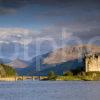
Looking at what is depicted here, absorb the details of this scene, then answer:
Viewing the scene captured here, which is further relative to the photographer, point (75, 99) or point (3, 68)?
point (3, 68)

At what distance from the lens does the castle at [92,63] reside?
168 m

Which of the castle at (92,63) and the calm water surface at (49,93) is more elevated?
the castle at (92,63)

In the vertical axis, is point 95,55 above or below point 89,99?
above

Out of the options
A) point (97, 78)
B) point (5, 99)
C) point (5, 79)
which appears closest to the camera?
point (5, 99)

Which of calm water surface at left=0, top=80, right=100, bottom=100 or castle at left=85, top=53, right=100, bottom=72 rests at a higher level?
castle at left=85, top=53, right=100, bottom=72

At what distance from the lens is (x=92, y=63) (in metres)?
172

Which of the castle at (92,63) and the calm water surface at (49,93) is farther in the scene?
the castle at (92,63)

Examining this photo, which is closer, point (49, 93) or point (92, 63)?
point (49, 93)

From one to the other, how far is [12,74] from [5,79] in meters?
7.47

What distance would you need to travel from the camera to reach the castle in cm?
16755

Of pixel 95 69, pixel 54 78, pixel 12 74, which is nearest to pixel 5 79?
pixel 12 74

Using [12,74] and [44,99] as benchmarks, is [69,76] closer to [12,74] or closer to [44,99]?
[12,74]

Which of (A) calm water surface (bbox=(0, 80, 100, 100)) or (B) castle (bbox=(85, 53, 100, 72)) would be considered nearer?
(A) calm water surface (bbox=(0, 80, 100, 100))

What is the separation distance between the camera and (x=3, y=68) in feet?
625
